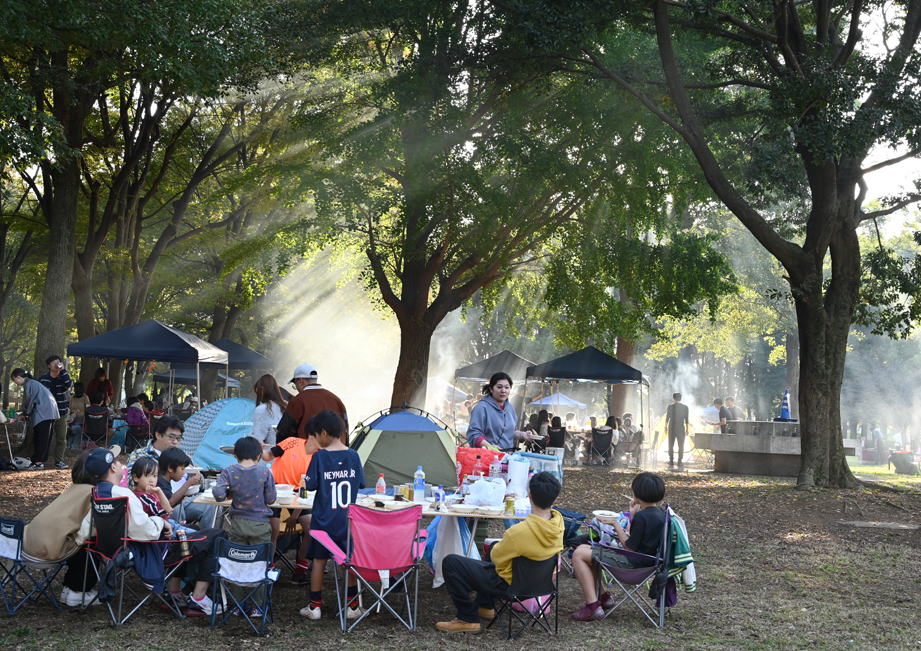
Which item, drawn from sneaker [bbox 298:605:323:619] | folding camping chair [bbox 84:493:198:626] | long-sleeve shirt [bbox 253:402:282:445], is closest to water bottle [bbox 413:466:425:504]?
sneaker [bbox 298:605:323:619]

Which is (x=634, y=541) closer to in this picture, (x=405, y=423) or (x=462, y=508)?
(x=462, y=508)

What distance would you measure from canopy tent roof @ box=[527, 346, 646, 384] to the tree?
5.13m

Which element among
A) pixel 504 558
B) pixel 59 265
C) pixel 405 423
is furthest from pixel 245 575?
pixel 59 265

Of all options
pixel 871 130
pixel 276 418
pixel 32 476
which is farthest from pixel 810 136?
pixel 32 476

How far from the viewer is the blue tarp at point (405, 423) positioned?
10781 mm

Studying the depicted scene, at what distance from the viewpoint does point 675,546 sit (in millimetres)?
6066

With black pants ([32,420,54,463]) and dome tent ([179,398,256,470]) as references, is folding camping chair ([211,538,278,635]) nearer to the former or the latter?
dome tent ([179,398,256,470])

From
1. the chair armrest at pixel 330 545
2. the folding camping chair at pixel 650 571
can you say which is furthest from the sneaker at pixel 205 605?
the folding camping chair at pixel 650 571

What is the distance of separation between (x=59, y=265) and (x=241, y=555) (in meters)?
11.4

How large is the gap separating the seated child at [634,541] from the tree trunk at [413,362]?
1213cm

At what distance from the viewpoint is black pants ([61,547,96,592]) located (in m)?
5.81

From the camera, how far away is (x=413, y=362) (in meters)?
18.5

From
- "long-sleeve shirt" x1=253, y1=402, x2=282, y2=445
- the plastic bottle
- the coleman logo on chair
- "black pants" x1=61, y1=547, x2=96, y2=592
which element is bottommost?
"black pants" x1=61, y1=547, x2=96, y2=592

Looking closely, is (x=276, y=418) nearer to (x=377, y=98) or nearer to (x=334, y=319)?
(x=377, y=98)
